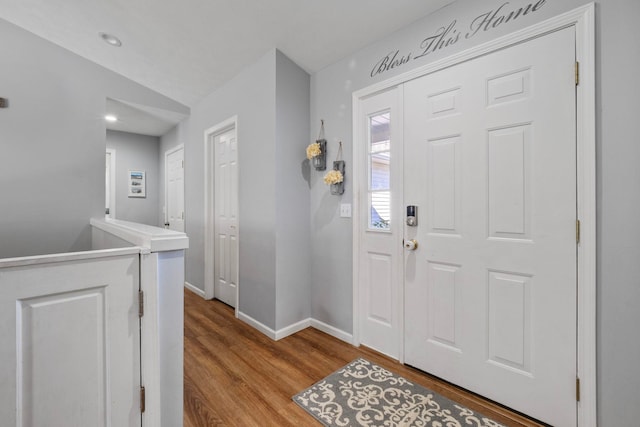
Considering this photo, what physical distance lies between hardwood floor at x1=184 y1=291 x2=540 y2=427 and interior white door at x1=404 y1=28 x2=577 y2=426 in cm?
14

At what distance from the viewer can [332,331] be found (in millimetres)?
2459

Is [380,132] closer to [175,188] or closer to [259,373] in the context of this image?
[259,373]

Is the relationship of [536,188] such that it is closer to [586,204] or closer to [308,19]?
[586,204]

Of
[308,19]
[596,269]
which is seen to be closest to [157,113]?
[308,19]

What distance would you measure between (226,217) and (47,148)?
67.8 inches

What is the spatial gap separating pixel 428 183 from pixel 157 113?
3659 millimetres

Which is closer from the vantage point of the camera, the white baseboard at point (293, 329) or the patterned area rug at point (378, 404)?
the patterned area rug at point (378, 404)

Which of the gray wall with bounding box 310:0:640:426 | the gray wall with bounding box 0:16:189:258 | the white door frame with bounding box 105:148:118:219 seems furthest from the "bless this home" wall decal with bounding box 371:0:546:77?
the white door frame with bounding box 105:148:118:219

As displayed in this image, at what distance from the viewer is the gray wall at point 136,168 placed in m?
4.57

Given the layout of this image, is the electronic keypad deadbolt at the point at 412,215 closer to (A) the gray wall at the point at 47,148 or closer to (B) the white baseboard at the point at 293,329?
(B) the white baseboard at the point at 293,329

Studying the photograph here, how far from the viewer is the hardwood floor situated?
4.94 feet

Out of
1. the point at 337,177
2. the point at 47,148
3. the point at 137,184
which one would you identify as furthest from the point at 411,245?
the point at 137,184

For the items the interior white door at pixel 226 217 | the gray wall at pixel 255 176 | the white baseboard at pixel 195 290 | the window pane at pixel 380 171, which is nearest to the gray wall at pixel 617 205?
the window pane at pixel 380 171

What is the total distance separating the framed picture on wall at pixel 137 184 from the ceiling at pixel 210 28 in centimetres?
209
